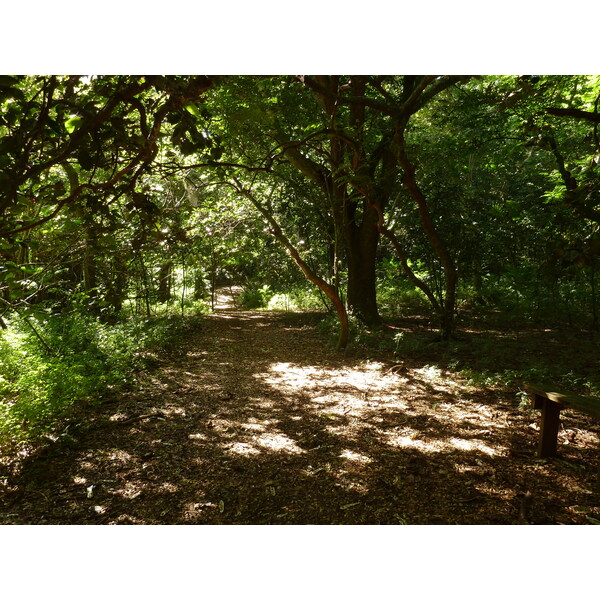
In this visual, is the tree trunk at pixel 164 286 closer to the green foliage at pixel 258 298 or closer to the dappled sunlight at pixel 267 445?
the green foliage at pixel 258 298

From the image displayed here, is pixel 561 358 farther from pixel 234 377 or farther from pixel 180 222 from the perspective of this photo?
pixel 180 222

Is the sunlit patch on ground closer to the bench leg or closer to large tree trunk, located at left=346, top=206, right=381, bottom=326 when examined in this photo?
the bench leg

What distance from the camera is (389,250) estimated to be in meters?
10.7

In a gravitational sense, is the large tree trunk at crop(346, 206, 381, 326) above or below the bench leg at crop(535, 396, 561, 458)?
above

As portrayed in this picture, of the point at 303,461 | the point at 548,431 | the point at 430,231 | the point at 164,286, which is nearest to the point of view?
the point at 548,431

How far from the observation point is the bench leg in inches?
118

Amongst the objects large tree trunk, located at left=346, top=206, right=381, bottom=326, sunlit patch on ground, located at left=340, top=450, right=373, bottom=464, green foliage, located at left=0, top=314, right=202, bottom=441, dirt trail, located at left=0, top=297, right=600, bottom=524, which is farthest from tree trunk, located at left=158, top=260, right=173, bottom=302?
sunlit patch on ground, located at left=340, top=450, right=373, bottom=464

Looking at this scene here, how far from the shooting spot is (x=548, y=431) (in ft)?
9.83

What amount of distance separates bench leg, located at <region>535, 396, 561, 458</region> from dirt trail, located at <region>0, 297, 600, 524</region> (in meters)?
0.11

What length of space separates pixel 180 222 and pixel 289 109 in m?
4.23

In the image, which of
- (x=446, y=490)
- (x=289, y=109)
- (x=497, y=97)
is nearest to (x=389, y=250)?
(x=289, y=109)

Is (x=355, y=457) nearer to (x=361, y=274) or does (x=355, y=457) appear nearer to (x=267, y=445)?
(x=267, y=445)

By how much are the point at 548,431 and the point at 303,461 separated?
1.95m

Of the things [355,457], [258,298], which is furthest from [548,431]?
[258,298]
